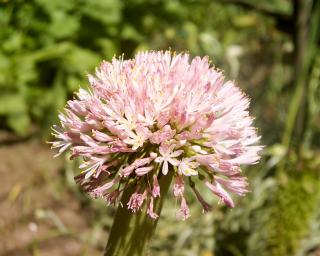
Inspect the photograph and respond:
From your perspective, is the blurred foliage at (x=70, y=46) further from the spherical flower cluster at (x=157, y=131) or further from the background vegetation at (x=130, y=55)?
the spherical flower cluster at (x=157, y=131)

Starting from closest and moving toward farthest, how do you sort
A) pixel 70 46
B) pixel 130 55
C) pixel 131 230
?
pixel 131 230 < pixel 70 46 < pixel 130 55

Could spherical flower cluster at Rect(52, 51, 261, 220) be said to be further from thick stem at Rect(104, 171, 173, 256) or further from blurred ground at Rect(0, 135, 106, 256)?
Result: blurred ground at Rect(0, 135, 106, 256)

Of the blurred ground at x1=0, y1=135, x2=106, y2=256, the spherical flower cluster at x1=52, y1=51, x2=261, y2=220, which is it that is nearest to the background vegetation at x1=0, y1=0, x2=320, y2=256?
the blurred ground at x1=0, y1=135, x2=106, y2=256

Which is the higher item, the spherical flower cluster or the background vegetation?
the background vegetation

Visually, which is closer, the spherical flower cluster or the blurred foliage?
the spherical flower cluster

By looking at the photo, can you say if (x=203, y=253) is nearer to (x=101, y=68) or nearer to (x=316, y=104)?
(x=316, y=104)

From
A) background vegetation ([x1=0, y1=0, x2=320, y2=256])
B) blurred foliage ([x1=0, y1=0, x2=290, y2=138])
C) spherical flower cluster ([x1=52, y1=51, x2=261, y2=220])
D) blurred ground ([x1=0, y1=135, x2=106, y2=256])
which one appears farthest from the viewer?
blurred foliage ([x1=0, y1=0, x2=290, y2=138])

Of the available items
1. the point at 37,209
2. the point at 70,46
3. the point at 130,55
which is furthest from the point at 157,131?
the point at 130,55

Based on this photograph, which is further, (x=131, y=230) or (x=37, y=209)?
(x=37, y=209)

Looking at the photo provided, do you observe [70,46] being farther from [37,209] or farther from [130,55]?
[37,209]
